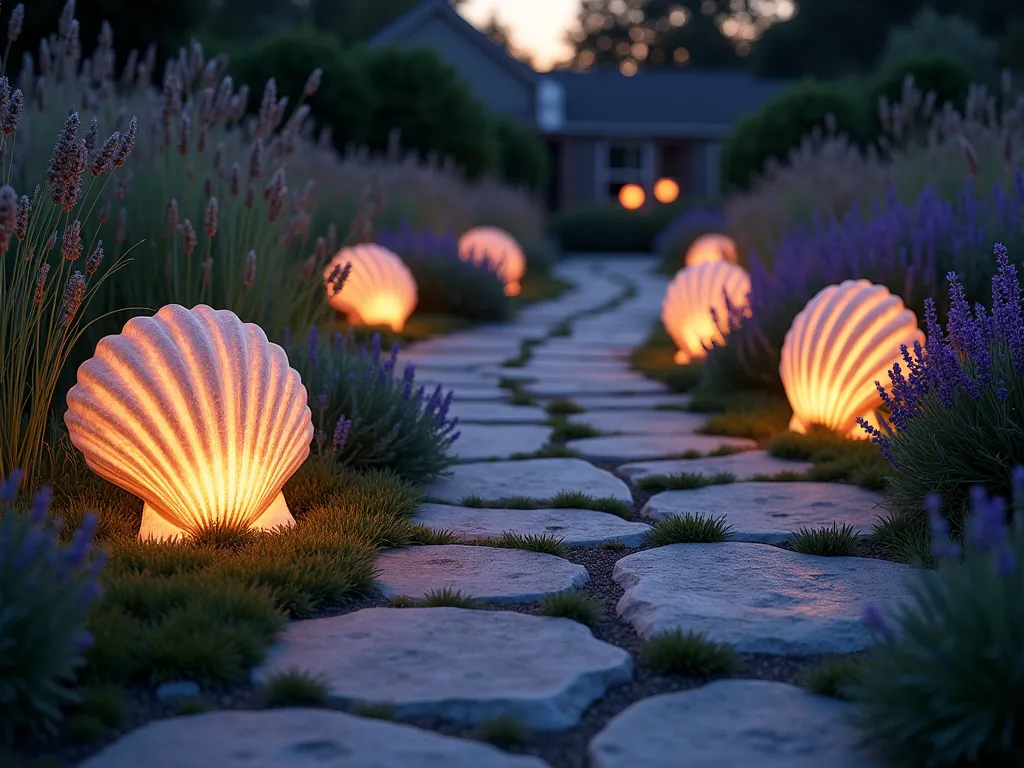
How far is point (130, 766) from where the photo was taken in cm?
168

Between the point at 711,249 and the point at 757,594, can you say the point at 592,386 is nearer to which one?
the point at 757,594

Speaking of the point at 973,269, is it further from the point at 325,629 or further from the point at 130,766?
the point at 130,766

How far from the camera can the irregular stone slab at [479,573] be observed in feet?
8.38

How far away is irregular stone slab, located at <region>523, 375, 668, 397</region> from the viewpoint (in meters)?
5.88

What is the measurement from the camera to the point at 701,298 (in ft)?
21.0

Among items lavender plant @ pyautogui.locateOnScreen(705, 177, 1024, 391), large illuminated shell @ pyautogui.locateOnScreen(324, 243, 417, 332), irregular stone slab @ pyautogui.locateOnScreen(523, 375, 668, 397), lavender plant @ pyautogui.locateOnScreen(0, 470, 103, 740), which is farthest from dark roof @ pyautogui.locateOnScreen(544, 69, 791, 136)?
lavender plant @ pyautogui.locateOnScreen(0, 470, 103, 740)

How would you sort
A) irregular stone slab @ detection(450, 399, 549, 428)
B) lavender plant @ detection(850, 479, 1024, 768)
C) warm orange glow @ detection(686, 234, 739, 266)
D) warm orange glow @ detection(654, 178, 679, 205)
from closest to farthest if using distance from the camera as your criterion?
lavender plant @ detection(850, 479, 1024, 768)
irregular stone slab @ detection(450, 399, 549, 428)
warm orange glow @ detection(686, 234, 739, 266)
warm orange glow @ detection(654, 178, 679, 205)

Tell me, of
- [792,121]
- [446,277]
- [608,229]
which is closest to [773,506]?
[446,277]

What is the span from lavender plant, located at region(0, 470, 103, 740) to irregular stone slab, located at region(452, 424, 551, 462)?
89.0 inches

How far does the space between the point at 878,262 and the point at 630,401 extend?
4.65ft

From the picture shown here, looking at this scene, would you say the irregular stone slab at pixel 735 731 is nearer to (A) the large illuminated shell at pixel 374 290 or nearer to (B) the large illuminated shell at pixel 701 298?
(B) the large illuminated shell at pixel 701 298

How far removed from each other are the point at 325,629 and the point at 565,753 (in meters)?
0.69

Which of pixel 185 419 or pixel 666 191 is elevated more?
pixel 666 191

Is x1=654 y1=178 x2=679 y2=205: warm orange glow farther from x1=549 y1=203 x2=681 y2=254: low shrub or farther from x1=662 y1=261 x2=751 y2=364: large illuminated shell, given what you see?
x1=662 y1=261 x2=751 y2=364: large illuminated shell
